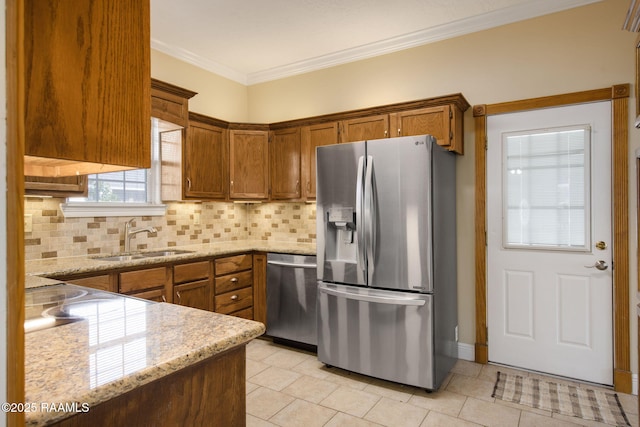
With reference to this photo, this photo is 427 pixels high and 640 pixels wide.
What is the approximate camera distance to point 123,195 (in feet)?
11.3

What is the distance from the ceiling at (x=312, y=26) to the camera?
2963 mm

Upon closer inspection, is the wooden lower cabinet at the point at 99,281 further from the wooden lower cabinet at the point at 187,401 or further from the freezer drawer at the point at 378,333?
the wooden lower cabinet at the point at 187,401

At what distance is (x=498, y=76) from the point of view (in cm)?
311

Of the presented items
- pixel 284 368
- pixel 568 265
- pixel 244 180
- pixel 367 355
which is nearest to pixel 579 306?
pixel 568 265

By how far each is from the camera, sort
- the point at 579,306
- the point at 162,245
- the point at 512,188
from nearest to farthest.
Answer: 1. the point at 579,306
2. the point at 512,188
3. the point at 162,245

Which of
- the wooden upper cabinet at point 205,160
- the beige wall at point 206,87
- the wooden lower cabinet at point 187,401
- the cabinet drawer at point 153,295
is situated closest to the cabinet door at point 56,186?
the cabinet drawer at point 153,295

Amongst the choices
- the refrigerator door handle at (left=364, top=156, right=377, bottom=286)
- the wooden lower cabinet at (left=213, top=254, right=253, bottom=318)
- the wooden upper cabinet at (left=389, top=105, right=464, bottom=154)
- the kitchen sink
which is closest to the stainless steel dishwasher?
the wooden lower cabinet at (left=213, top=254, right=253, bottom=318)

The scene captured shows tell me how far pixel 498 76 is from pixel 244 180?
2.57 meters

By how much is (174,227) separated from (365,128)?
211 cm

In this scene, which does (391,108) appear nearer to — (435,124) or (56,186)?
(435,124)

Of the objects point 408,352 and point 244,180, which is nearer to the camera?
point 408,352

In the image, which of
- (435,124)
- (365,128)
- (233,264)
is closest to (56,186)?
(233,264)

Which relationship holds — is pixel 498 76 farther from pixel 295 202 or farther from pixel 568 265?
pixel 295 202

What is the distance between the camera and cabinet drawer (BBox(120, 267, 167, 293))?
2.64m
